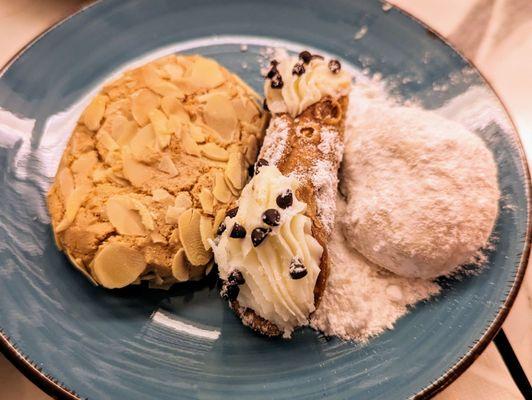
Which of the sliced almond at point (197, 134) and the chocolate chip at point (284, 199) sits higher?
the chocolate chip at point (284, 199)

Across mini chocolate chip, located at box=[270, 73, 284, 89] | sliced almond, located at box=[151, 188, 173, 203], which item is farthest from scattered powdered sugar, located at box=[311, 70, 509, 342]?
sliced almond, located at box=[151, 188, 173, 203]

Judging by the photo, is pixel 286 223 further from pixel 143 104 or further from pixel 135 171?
pixel 143 104

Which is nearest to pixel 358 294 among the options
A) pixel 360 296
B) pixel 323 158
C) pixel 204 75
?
pixel 360 296

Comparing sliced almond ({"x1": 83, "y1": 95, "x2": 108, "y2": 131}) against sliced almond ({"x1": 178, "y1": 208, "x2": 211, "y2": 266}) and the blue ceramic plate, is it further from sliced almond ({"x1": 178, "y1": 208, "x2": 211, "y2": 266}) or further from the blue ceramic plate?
sliced almond ({"x1": 178, "y1": 208, "x2": 211, "y2": 266})

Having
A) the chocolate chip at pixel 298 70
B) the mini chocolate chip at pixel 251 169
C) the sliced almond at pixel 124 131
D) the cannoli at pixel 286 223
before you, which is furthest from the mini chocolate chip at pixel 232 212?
the chocolate chip at pixel 298 70

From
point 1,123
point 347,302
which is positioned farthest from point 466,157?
point 1,123

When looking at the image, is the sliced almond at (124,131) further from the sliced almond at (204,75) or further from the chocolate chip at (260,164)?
the chocolate chip at (260,164)

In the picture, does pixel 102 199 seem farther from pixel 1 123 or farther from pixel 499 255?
pixel 499 255
